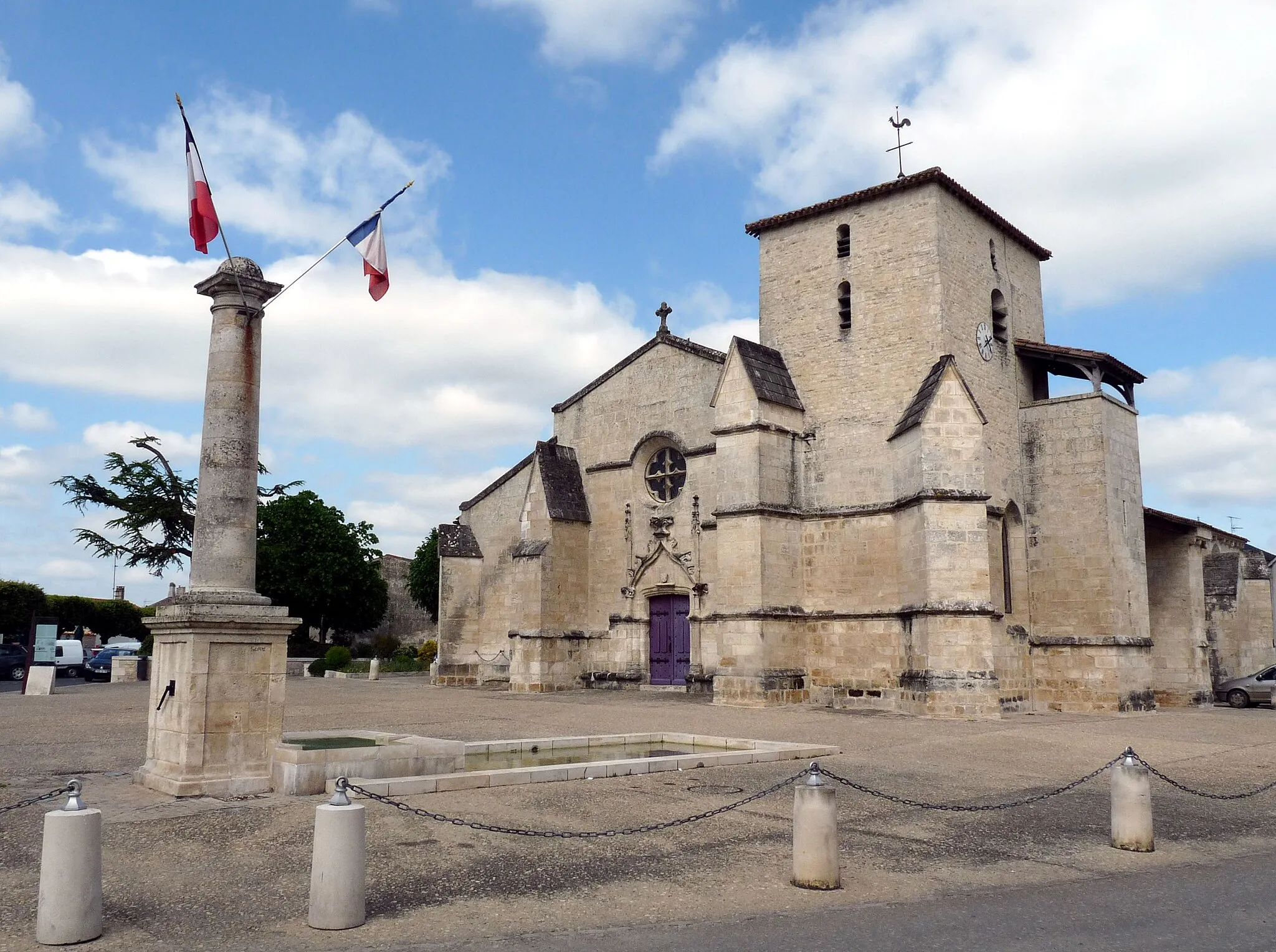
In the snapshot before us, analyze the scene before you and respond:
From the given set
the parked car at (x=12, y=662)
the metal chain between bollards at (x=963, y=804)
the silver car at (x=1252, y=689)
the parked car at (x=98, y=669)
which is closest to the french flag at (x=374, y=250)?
the metal chain between bollards at (x=963, y=804)

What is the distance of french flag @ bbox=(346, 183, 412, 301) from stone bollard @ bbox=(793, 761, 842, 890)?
7.55 meters

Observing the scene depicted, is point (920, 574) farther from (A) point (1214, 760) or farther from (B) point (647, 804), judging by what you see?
(B) point (647, 804)

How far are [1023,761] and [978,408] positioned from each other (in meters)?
8.74

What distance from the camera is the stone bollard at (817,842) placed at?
5934 mm

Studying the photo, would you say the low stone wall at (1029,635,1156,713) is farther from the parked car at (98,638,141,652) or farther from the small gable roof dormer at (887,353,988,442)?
the parked car at (98,638,141,652)

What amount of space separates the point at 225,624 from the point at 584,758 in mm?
4584

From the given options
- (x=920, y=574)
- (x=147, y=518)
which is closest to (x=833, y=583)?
(x=920, y=574)

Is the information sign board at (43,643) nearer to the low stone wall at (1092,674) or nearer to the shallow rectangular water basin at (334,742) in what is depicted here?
the shallow rectangular water basin at (334,742)

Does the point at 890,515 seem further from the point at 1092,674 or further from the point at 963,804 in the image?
the point at 963,804

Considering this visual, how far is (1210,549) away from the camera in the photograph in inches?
1123

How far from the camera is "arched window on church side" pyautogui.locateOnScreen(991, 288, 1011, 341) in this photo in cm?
2233

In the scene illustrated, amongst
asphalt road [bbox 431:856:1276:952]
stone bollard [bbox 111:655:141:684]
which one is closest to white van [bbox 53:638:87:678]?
stone bollard [bbox 111:655:141:684]

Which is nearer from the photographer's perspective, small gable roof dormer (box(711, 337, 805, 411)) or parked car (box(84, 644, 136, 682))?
small gable roof dormer (box(711, 337, 805, 411))

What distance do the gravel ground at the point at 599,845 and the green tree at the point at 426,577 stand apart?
35.0m
